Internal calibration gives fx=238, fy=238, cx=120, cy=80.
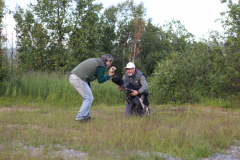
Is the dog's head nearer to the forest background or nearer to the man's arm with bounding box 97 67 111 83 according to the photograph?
the man's arm with bounding box 97 67 111 83

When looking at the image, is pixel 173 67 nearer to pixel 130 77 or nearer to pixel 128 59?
pixel 130 77

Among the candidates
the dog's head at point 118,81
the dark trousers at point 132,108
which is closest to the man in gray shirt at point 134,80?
the dark trousers at point 132,108

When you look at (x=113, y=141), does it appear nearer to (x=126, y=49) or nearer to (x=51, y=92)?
(x=51, y=92)

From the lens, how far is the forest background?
36.7ft

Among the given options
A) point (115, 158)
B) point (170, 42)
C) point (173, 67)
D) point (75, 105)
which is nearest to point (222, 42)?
point (173, 67)

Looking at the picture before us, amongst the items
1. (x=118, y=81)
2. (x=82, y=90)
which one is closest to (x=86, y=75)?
(x=82, y=90)

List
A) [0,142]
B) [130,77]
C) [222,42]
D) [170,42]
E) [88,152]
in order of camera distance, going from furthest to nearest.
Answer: [170,42] → [222,42] → [130,77] → [0,142] → [88,152]

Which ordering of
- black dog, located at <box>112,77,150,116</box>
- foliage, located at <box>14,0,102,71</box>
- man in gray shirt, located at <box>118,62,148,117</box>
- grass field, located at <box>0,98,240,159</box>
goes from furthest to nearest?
foliage, located at <box>14,0,102,71</box>
man in gray shirt, located at <box>118,62,148,117</box>
black dog, located at <box>112,77,150,116</box>
grass field, located at <box>0,98,240,159</box>

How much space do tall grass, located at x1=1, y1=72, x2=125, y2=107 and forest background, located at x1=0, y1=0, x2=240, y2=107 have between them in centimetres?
8

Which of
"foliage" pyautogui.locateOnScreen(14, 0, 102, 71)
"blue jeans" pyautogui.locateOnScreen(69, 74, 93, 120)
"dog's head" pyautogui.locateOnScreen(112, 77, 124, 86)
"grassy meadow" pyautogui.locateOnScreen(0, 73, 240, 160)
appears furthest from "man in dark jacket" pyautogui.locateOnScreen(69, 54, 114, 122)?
"foliage" pyautogui.locateOnScreen(14, 0, 102, 71)

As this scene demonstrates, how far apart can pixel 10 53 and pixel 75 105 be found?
5.43 metres

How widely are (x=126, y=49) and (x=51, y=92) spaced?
2937 centimetres

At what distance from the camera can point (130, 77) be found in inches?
286

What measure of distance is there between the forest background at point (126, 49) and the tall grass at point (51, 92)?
0.25ft
